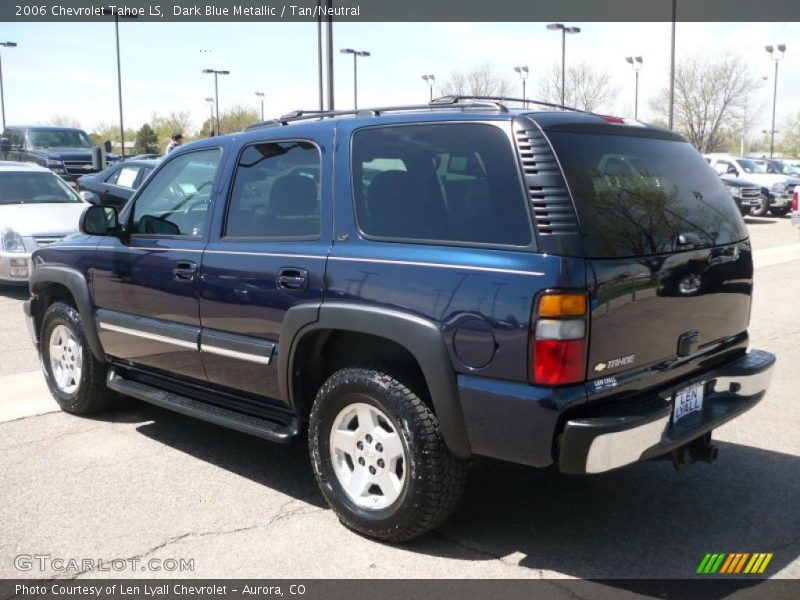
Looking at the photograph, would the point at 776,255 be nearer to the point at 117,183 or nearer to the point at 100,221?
the point at 117,183

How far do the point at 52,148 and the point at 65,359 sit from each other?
20.1m

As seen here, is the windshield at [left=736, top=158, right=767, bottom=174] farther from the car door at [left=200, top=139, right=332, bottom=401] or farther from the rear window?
the car door at [left=200, top=139, right=332, bottom=401]

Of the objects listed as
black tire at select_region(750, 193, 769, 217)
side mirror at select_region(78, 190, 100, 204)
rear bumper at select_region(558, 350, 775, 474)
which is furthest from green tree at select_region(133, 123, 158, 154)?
rear bumper at select_region(558, 350, 775, 474)

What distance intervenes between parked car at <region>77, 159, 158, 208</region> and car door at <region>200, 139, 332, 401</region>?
10016 mm

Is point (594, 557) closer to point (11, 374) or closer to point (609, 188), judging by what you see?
point (609, 188)

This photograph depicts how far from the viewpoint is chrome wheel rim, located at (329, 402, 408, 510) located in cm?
368

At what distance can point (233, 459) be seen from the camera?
4.93 m

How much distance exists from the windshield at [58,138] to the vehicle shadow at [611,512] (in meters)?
21.6

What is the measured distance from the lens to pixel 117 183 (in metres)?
14.5

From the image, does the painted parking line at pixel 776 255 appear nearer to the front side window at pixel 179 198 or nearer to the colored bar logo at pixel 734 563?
the colored bar logo at pixel 734 563

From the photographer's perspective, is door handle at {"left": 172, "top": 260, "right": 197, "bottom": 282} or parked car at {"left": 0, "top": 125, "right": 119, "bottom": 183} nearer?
door handle at {"left": 172, "top": 260, "right": 197, "bottom": 282}

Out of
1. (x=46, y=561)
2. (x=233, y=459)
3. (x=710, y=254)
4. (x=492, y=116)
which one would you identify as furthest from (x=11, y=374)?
(x=710, y=254)

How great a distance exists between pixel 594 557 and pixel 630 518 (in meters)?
0.48

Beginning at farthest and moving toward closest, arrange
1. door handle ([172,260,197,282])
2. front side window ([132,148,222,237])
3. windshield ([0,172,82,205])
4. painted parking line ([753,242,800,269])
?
1. painted parking line ([753,242,800,269])
2. windshield ([0,172,82,205])
3. front side window ([132,148,222,237])
4. door handle ([172,260,197,282])
